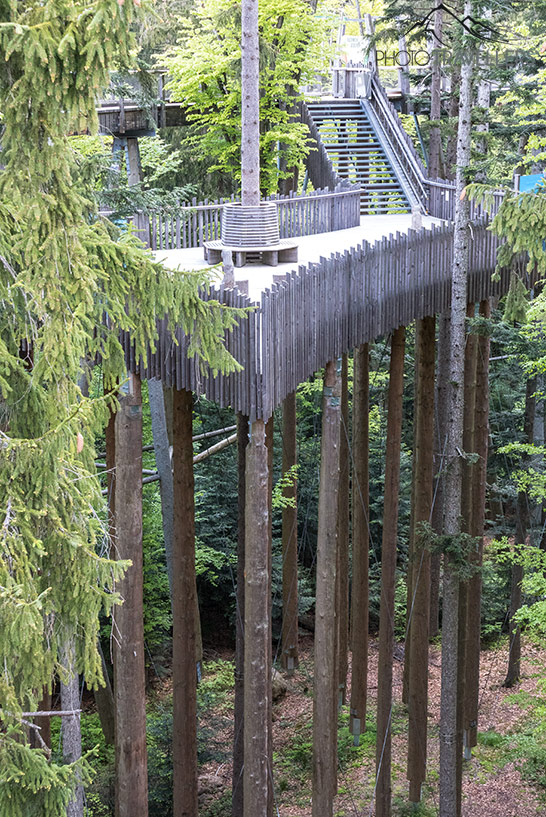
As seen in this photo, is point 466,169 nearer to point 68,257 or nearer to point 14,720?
point 68,257

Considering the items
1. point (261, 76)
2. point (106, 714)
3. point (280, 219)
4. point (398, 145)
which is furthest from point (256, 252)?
point (106, 714)

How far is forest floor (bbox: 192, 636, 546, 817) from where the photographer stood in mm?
Result: 16922

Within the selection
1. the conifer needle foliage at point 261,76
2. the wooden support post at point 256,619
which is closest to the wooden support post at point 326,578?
the wooden support post at point 256,619

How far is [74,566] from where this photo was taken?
603 cm

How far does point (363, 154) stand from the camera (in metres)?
19.2

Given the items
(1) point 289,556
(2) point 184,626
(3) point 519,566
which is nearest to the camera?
(2) point 184,626

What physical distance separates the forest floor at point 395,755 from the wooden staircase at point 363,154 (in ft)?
28.3

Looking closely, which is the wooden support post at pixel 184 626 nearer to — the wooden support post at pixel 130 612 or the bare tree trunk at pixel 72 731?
the wooden support post at pixel 130 612

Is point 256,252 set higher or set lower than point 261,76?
lower

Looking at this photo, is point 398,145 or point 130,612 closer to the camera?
point 130,612

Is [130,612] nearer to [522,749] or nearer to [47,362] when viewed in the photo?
[47,362]

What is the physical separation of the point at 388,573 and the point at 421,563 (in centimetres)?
57

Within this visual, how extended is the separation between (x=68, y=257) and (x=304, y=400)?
18.5m

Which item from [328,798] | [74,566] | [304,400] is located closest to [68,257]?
[74,566]
